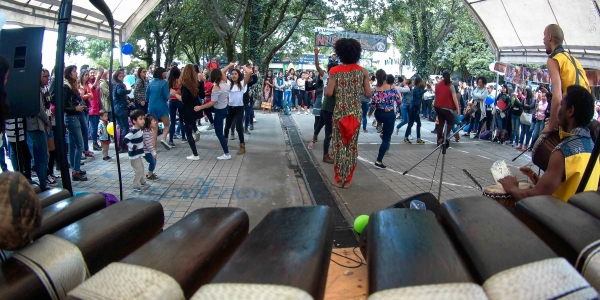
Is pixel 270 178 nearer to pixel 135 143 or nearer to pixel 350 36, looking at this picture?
pixel 135 143

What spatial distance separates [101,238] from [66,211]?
324 mm

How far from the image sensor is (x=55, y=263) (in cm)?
109

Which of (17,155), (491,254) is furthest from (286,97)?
(491,254)

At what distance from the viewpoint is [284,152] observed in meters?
8.41

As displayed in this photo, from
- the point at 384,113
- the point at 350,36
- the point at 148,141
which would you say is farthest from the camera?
the point at 350,36

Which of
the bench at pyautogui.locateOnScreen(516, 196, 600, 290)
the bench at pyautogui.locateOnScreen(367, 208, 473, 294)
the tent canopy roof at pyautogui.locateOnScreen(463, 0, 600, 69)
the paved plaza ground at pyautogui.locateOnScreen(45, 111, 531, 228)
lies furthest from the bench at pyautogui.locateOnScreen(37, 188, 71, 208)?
→ the tent canopy roof at pyautogui.locateOnScreen(463, 0, 600, 69)

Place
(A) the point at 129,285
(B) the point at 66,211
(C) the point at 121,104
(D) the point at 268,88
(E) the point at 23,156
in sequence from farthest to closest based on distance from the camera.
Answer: (D) the point at 268,88 → (C) the point at 121,104 → (E) the point at 23,156 → (B) the point at 66,211 → (A) the point at 129,285

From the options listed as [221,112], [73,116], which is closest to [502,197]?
[221,112]

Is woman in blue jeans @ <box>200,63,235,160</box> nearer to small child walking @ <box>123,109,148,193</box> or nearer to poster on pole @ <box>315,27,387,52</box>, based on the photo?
small child walking @ <box>123,109,148,193</box>

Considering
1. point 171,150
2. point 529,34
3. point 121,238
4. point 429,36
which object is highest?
point 429,36

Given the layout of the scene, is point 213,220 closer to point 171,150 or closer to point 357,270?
point 357,270

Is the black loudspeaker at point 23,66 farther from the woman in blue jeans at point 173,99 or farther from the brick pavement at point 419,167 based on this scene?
the woman in blue jeans at point 173,99

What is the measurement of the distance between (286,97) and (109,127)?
1138 cm

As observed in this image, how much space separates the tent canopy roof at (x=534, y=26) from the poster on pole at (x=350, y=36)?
7.66 meters
